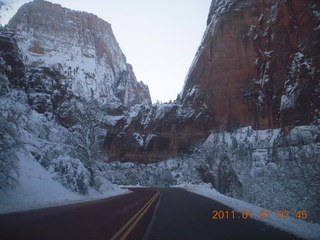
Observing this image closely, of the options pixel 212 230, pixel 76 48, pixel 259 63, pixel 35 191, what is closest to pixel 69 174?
pixel 35 191

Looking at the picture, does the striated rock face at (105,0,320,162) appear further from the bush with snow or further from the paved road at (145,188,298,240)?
the paved road at (145,188,298,240)

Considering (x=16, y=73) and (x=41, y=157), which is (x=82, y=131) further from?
(x=16, y=73)

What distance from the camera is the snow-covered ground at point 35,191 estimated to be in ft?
41.1

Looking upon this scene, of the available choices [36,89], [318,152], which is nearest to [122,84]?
[36,89]

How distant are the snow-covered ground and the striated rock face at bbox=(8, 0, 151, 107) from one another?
12596 centimetres

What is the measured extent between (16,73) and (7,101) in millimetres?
35721

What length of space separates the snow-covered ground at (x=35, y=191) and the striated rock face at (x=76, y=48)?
125960 mm

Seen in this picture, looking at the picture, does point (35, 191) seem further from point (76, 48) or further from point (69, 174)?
point (76, 48)

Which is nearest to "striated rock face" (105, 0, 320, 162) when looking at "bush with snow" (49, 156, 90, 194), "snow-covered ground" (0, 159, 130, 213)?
"bush with snow" (49, 156, 90, 194)

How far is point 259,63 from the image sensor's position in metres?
106

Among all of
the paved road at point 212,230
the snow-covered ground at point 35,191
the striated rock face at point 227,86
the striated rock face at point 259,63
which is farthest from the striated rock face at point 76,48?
the paved road at point 212,230

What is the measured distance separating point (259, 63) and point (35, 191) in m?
105

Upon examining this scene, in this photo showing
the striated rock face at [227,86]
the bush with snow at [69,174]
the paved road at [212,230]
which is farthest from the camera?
the striated rock face at [227,86]

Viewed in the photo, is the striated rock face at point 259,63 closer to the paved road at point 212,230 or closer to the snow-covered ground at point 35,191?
the snow-covered ground at point 35,191
